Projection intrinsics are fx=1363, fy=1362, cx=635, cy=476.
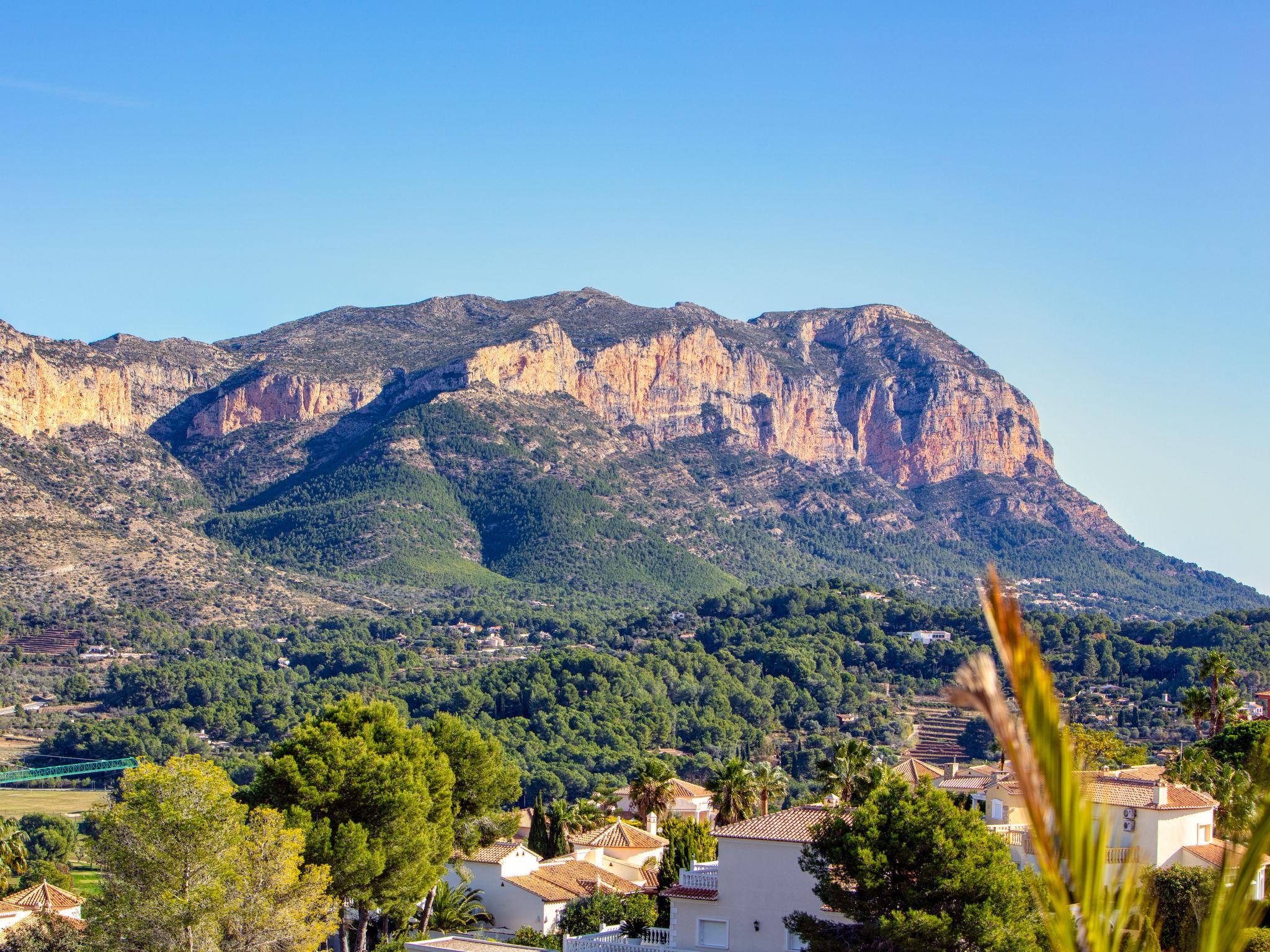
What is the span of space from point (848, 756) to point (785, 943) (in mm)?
14979

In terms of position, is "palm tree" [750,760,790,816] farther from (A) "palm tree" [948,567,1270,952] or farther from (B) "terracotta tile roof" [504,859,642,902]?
(A) "palm tree" [948,567,1270,952]

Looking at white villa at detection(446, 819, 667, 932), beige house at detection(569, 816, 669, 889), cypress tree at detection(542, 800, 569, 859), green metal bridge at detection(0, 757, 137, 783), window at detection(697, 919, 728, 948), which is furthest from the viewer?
green metal bridge at detection(0, 757, 137, 783)

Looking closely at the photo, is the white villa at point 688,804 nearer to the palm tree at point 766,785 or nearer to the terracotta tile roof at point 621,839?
the palm tree at point 766,785

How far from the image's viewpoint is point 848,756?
1607 inches

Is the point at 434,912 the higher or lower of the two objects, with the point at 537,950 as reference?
lower

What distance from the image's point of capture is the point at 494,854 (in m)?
38.9

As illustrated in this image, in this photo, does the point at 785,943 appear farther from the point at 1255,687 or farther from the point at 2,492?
the point at 2,492

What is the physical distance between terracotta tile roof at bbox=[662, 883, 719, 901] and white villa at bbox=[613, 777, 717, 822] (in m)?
22.4

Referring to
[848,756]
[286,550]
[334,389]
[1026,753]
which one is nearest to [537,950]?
[848,756]

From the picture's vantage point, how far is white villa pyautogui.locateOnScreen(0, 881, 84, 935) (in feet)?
110

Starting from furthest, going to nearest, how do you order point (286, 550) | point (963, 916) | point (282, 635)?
point (286, 550) → point (282, 635) → point (963, 916)

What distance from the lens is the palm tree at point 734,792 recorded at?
1676 inches

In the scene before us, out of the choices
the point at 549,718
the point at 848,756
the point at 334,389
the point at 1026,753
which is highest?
the point at 334,389

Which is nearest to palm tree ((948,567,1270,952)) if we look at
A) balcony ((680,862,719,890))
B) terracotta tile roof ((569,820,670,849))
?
balcony ((680,862,719,890))
